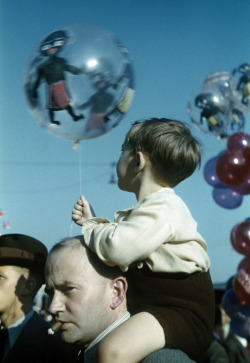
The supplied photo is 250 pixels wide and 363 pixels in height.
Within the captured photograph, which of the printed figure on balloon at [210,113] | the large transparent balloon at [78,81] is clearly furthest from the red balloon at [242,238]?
the large transparent balloon at [78,81]

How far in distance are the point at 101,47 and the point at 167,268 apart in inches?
42.9

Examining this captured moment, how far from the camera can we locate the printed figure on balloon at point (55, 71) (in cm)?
203

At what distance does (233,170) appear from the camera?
14.7 feet

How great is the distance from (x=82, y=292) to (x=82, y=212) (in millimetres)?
518

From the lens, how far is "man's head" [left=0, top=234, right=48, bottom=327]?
94.7 inches

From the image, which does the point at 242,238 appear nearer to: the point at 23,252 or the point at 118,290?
the point at 23,252

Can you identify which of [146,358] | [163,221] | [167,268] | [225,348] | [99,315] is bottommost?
[225,348]

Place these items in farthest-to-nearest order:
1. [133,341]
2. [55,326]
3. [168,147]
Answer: [168,147] → [55,326] → [133,341]

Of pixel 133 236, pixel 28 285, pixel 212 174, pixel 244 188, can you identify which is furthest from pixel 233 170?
pixel 133 236

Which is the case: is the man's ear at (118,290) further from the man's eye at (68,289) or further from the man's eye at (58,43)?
the man's eye at (58,43)

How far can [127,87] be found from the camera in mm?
2178

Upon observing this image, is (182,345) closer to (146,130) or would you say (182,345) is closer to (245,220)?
(146,130)

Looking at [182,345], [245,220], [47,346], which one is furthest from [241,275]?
[182,345]

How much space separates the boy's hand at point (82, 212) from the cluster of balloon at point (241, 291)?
2761mm
